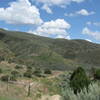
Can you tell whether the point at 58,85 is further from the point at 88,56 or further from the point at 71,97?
the point at 88,56

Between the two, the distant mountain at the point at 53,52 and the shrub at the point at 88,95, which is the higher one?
the distant mountain at the point at 53,52

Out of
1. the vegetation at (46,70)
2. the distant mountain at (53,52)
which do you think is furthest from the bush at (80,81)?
the distant mountain at (53,52)

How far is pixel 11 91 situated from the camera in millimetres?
26156

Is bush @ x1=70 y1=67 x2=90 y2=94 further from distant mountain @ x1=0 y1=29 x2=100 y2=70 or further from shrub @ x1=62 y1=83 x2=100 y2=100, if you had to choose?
distant mountain @ x1=0 y1=29 x2=100 y2=70

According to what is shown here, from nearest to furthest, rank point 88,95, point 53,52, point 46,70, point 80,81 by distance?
point 88,95 → point 80,81 → point 46,70 → point 53,52

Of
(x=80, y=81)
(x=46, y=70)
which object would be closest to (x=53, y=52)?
(x=46, y=70)

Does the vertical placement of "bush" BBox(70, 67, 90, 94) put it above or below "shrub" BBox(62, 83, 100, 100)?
below

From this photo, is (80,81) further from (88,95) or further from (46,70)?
(46,70)

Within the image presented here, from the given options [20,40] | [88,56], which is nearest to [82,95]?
[88,56]

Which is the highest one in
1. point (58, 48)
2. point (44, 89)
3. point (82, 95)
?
point (58, 48)

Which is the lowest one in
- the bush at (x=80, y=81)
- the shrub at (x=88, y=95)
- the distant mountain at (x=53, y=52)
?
the bush at (x=80, y=81)

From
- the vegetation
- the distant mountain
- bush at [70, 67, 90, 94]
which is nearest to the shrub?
the vegetation

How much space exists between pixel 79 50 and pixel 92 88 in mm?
100094

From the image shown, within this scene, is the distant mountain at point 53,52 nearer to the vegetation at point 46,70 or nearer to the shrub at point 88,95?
the vegetation at point 46,70
